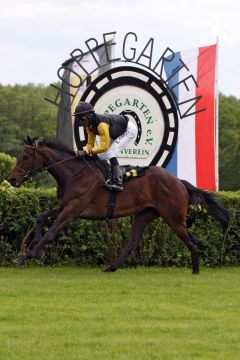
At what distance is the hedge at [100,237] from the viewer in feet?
40.9

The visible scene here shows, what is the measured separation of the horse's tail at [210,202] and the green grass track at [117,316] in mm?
1050

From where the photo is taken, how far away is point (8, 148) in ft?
206

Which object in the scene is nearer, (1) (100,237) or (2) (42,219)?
(2) (42,219)

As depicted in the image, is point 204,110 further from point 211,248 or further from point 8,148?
point 8,148

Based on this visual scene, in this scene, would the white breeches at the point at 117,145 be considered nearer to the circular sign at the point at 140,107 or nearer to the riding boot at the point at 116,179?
the riding boot at the point at 116,179

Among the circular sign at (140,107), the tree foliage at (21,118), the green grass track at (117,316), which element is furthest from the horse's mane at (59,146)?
the tree foliage at (21,118)

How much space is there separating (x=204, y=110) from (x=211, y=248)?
3506 millimetres

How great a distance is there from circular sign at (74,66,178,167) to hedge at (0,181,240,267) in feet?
6.71

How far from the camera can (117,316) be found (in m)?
7.77

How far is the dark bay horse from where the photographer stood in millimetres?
11338

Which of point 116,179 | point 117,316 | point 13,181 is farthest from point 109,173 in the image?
point 117,316

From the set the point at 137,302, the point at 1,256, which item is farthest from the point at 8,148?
the point at 137,302

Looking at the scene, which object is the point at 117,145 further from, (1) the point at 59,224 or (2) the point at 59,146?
(1) the point at 59,224

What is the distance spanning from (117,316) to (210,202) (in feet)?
15.9
